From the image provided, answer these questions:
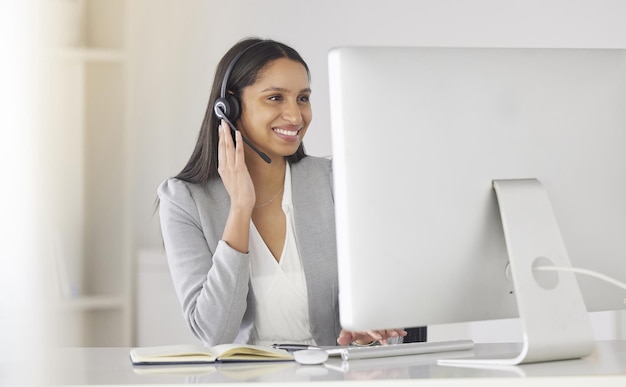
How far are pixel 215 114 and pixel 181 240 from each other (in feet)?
1.34

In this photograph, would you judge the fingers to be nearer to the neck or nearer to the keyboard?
the keyboard

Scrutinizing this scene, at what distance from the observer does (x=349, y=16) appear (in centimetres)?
362

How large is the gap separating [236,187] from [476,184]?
2.74 ft

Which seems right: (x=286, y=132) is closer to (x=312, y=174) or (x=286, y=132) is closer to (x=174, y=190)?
(x=312, y=174)

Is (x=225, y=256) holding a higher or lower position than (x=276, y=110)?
lower

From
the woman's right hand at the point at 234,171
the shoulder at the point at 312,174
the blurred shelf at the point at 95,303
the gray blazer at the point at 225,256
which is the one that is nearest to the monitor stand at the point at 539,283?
the gray blazer at the point at 225,256

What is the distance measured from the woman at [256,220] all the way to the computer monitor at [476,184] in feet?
1.80

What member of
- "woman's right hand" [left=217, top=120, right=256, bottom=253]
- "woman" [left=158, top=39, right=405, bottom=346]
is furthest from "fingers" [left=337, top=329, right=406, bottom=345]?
Answer: "woman's right hand" [left=217, top=120, right=256, bottom=253]

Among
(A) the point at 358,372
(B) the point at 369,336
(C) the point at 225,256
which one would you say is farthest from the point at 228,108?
(A) the point at 358,372

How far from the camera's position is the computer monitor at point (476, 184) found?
1.18 metres

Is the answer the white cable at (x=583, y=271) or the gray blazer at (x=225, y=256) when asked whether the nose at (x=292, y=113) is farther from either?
the white cable at (x=583, y=271)

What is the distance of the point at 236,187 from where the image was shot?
196cm

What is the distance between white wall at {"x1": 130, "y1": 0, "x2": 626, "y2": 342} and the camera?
3588 millimetres

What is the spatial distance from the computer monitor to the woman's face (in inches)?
36.6
